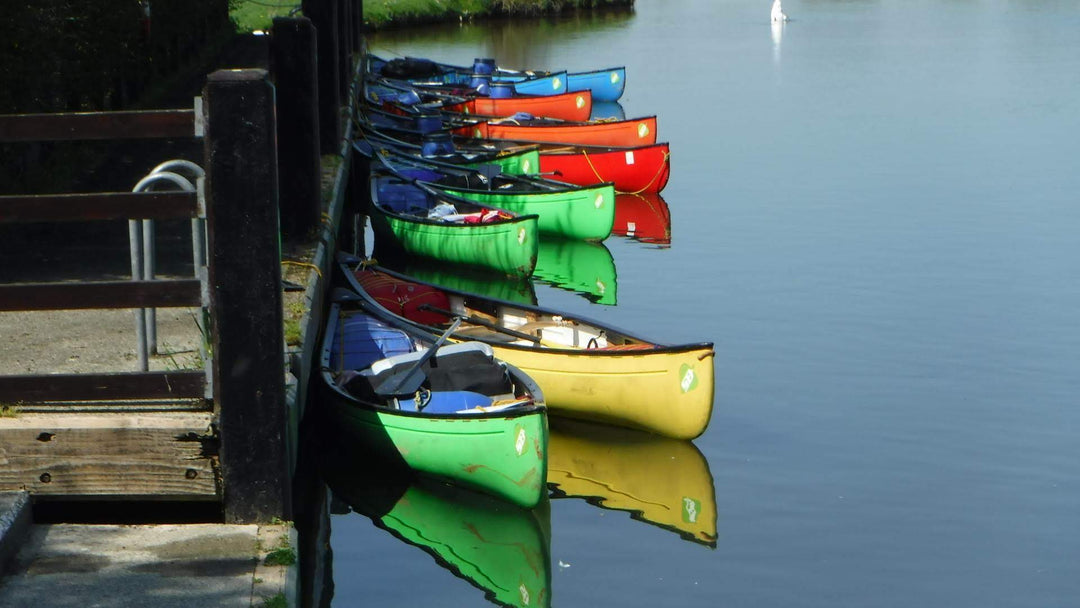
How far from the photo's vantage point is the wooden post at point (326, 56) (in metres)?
15.6

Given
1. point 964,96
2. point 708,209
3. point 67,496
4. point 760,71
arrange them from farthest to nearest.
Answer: point 760,71
point 964,96
point 708,209
point 67,496

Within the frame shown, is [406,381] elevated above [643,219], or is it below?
above

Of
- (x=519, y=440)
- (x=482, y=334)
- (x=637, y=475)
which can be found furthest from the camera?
(x=482, y=334)

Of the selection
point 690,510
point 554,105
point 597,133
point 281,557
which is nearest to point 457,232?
point 690,510

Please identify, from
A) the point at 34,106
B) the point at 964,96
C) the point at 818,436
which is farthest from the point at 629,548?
the point at 964,96

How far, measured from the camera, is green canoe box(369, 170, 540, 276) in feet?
53.8

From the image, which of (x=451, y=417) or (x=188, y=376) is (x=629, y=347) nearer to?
(x=451, y=417)

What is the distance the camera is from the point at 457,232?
Result: 16609 mm

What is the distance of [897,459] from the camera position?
428 inches

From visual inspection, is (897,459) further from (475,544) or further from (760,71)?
(760,71)

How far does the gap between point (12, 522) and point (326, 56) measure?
35.7 ft

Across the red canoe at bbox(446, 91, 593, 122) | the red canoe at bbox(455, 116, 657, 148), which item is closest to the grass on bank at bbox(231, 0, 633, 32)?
the red canoe at bbox(446, 91, 593, 122)

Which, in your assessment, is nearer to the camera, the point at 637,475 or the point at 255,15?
the point at 637,475

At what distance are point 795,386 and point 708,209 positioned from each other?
9.22 m
